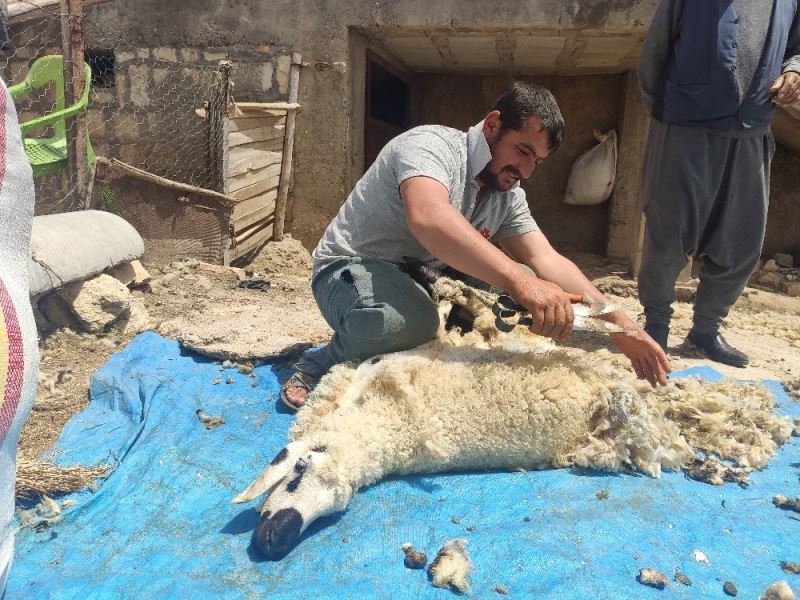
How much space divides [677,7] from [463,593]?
2.74 metres

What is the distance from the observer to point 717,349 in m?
3.08

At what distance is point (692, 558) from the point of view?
143 cm

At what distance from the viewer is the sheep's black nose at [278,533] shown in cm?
142

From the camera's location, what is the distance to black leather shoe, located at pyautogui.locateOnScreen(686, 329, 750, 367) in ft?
9.86

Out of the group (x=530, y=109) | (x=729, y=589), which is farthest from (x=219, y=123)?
(x=729, y=589)

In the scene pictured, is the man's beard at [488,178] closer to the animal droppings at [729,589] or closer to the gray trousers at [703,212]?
the gray trousers at [703,212]

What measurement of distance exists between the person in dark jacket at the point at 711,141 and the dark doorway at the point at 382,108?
3478 mm

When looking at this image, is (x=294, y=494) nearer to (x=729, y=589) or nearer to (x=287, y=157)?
(x=729, y=589)

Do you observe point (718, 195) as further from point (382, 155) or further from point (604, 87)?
point (604, 87)

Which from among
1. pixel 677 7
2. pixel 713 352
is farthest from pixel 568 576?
pixel 677 7

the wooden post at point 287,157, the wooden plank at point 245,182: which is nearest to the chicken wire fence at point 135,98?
the wooden plank at point 245,182

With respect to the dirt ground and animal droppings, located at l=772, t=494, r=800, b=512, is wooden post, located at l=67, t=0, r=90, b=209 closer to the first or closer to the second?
the dirt ground

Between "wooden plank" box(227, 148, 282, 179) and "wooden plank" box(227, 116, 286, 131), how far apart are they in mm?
165

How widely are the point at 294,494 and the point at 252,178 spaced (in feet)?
12.4
